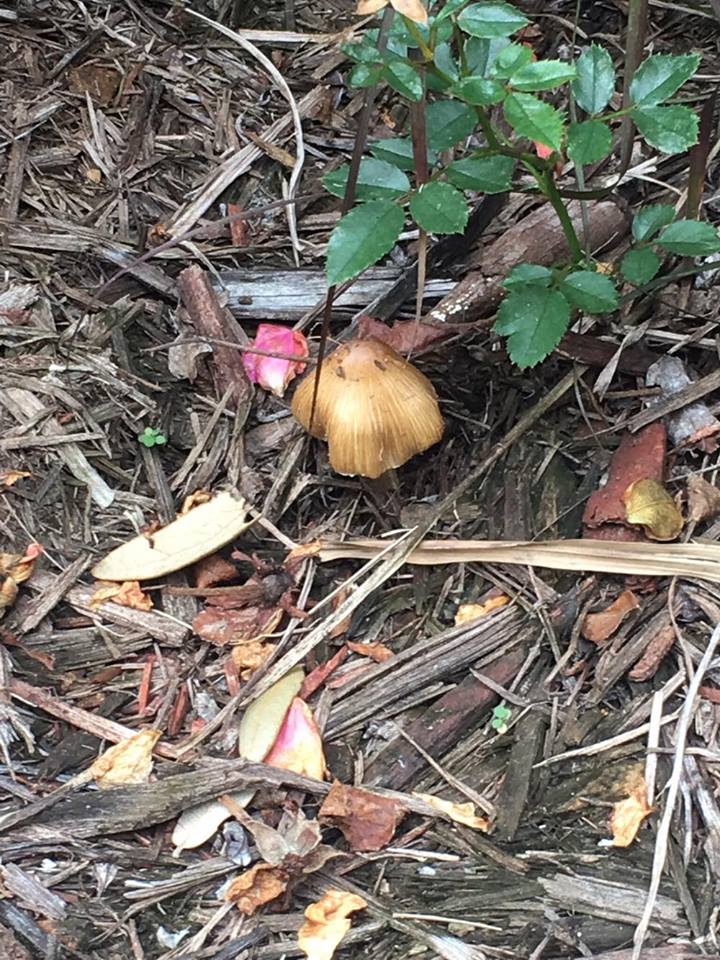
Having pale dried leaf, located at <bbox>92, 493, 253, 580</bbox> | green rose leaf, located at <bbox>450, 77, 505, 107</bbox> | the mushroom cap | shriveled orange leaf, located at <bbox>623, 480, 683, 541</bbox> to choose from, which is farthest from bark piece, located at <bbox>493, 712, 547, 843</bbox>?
green rose leaf, located at <bbox>450, 77, 505, 107</bbox>

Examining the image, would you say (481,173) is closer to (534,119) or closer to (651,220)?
(534,119)

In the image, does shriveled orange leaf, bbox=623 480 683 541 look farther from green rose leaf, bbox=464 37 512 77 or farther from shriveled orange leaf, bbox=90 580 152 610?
shriveled orange leaf, bbox=90 580 152 610

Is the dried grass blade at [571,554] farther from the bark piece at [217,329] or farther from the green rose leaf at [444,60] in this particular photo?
the green rose leaf at [444,60]

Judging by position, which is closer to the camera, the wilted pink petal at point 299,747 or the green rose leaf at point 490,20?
the green rose leaf at point 490,20

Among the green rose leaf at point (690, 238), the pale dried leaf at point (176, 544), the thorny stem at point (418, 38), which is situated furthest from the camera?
the pale dried leaf at point (176, 544)

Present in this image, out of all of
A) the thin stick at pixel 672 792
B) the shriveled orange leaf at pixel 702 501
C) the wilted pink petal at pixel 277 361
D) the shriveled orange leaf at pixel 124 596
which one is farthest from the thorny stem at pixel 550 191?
the shriveled orange leaf at pixel 124 596

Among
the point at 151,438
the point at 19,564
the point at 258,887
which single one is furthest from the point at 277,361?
the point at 258,887
